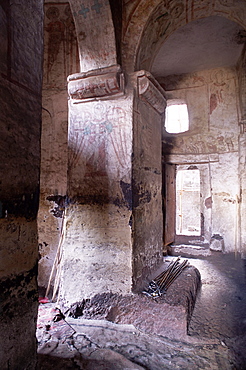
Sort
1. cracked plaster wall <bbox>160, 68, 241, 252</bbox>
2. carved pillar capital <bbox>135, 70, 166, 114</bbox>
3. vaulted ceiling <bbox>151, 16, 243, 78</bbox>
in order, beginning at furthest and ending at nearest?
cracked plaster wall <bbox>160, 68, 241, 252</bbox> < vaulted ceiling <bbox>151, 16, 243, 78</bbox> < carved pillar capital <bbox>135, 70, 166, 114</bbox>

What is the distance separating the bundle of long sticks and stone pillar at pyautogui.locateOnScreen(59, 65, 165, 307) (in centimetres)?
17

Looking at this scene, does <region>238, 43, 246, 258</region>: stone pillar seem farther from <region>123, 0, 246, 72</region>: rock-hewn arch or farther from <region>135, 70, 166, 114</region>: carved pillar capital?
<region>135, 70, 166, 114</region>: carved pillar capital

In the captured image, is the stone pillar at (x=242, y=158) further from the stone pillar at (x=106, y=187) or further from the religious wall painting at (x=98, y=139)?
the religious wall painting at (x=98, y=139)

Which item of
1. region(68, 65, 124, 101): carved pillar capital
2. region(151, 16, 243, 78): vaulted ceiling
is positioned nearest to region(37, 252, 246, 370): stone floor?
region(68, 65, 124, 101): carved pillar capital

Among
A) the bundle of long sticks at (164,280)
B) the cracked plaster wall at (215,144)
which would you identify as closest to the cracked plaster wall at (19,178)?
the bundle of long sticks at (164,280)

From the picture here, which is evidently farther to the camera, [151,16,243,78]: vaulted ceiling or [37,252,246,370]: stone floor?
[151,16,243,78]: vaulted ceiling

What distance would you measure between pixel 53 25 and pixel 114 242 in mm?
4548

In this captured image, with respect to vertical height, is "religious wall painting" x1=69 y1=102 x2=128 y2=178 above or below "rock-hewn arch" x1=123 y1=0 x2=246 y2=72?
below

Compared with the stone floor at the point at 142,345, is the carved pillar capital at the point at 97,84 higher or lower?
higher

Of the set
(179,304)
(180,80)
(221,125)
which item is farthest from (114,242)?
(180,80)

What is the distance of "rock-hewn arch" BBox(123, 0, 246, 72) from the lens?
3461 millimetres

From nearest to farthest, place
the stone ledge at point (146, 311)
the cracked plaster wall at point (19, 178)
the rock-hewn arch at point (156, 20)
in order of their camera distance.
Result: the cracked plaster wall at point (19, 178) → the stone ledge at point (146, 311) → the rock-hewn arch at point (156, 20)

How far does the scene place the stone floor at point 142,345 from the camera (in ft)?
7.25

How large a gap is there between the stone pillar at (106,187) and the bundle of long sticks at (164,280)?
166mm
